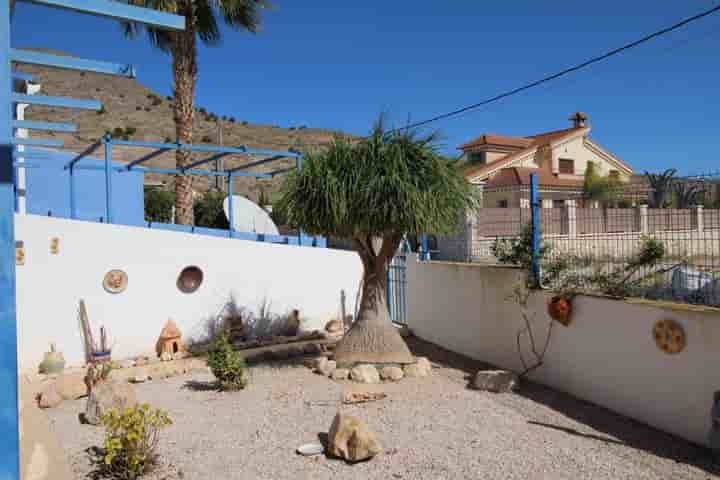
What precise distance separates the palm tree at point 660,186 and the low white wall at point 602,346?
1155mm

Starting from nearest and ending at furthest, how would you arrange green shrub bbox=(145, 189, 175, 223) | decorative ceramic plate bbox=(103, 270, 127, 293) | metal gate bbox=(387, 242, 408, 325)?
decorative ceramic plate bbox=(103, 270, 127, 293) → metal gate bbox=(387, 242, 408, 325) → green shrub bbox=(145, 189, 175, 223)

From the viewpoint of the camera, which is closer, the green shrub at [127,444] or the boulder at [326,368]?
the green shrub at [127,444]

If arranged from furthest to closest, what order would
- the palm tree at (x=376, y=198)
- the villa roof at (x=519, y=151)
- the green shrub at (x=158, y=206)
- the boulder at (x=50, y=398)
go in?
1. the villa roof at (x=519, y=151)
2. the green shrub at (x=158, y=206)
3. the palm tree at (x=376, y=198)
4. the boulder at (x=50, y=398)

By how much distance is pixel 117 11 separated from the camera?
325 cm

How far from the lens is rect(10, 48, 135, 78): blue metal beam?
178 inches

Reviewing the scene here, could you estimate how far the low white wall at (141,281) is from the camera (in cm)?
836

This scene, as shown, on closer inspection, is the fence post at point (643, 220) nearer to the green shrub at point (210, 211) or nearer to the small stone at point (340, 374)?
the small stone at point (340, 374)

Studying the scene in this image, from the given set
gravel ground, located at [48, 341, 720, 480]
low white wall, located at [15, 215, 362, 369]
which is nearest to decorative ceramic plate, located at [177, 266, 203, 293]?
low white wall, located at [15, 215, 362, 369]

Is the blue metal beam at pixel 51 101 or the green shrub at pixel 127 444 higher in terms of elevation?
the blue metal beam at pixel 51 101

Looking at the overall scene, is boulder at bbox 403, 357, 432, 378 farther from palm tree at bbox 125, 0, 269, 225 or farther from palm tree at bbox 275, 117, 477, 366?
palm tree at bbox 125, 0, 269, 225

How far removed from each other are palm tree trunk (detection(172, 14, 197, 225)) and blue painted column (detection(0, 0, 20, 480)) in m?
9.99

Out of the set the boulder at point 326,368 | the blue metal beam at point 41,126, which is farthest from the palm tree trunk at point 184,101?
the boulder at point 326,368

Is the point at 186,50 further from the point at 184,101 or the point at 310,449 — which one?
the point at 310,449

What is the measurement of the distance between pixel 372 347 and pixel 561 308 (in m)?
2.67
